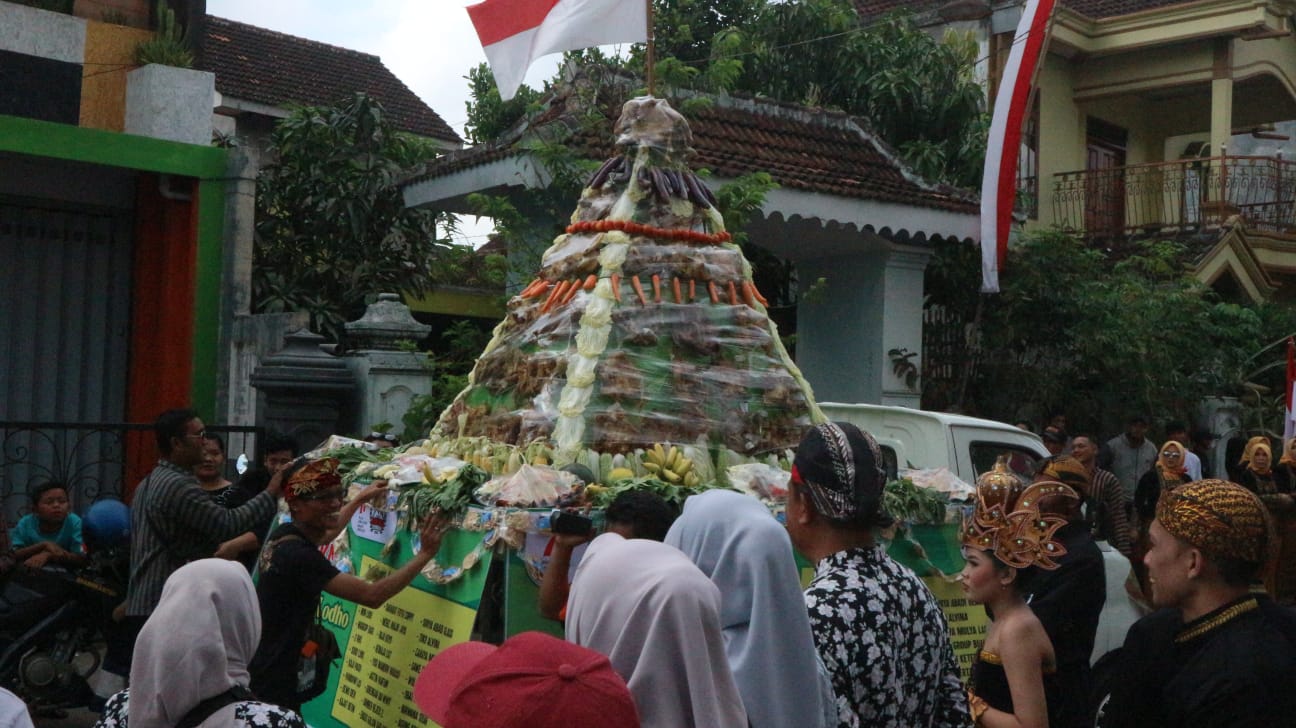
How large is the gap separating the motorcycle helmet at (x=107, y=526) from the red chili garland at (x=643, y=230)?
318 centimetres

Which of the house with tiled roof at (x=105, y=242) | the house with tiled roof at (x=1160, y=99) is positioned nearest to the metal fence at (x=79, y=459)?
the house with tiled roof at (x=105, y=242)

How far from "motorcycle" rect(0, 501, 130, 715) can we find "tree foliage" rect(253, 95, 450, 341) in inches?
204

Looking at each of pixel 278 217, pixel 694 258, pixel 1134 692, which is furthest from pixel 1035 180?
pixel 1134 692

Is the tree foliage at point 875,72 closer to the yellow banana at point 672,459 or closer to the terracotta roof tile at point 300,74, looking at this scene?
the terracotta roof tile at point 300,74

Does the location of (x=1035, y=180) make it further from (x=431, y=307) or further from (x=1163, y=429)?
(x=431, y=307)

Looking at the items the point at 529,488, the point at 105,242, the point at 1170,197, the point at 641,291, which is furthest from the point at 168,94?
the point at 1170,197

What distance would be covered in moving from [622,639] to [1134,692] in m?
1.32

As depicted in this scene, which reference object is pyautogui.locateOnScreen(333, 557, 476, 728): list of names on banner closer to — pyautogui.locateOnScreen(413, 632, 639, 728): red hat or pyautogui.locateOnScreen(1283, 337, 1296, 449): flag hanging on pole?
pyautogui.locateOnScreen(413, 632, 639, 728): red hat

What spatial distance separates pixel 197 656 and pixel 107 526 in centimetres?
481

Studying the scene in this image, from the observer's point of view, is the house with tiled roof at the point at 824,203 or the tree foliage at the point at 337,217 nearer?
the house with tiled roof at the point at 824,203

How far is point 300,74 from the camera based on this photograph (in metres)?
21.5

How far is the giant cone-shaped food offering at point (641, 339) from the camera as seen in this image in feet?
17.5

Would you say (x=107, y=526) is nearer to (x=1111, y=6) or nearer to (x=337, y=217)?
A: (x=337, y=217)

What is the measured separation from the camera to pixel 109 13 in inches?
441
